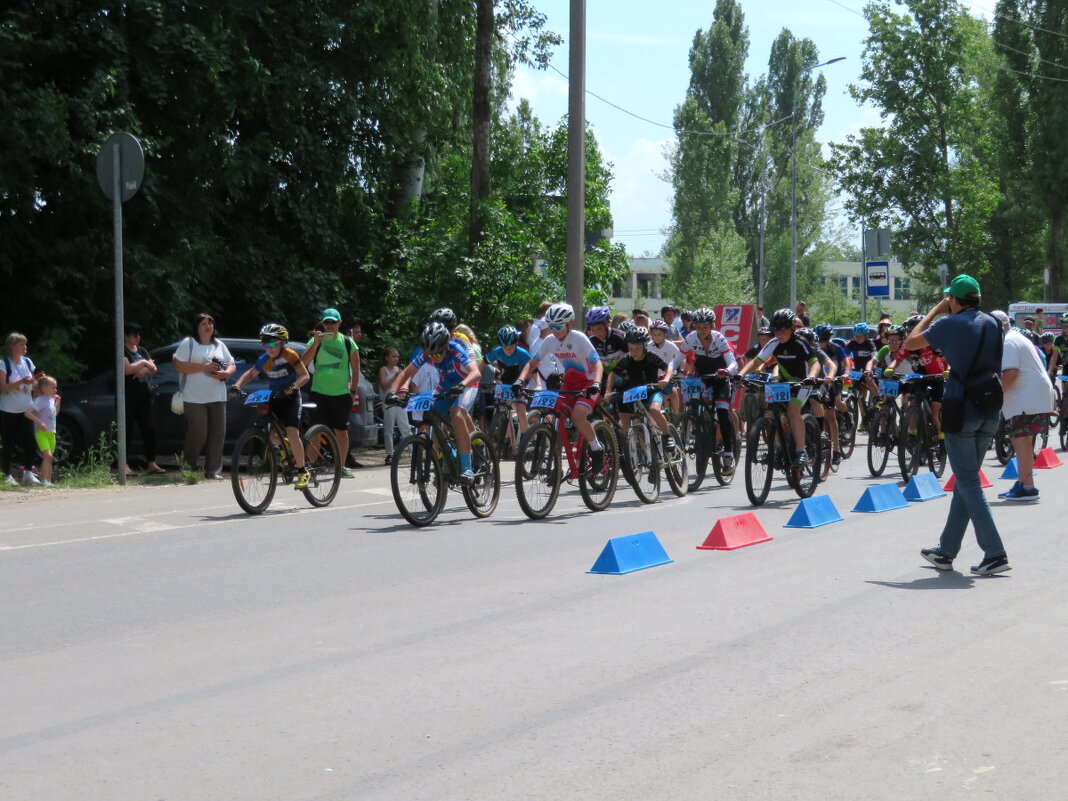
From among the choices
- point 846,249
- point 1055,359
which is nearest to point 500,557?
point 1055,359

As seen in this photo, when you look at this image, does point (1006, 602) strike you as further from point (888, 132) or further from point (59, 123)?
point (888, 132)

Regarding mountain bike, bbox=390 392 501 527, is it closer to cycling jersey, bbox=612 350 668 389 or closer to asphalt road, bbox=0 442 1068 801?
asphalt road, bbox=0 442 1068 801

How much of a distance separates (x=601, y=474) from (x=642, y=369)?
144cm

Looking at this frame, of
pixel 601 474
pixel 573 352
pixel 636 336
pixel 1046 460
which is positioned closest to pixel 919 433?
pixel 1046 460

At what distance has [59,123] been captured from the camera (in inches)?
692

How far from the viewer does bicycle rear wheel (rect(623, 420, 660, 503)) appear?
13953mm

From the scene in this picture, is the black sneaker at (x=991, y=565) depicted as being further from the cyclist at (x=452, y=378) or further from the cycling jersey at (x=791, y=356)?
the cycling jersey at (x=791, y=356)

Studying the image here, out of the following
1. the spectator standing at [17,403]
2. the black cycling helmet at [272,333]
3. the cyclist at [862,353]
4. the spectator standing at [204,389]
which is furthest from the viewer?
the cyclist at [862,353]

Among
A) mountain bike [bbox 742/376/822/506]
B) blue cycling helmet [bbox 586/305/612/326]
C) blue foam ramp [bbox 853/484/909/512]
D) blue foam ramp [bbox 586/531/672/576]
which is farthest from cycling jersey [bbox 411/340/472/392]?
blue foam ramp [bbox 853/484/909/512]

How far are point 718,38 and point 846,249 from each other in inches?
737

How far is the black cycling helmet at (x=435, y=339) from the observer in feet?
39.3

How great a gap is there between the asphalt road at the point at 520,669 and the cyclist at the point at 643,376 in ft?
9.18

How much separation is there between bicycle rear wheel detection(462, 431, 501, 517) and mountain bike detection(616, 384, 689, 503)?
1490 millimetres

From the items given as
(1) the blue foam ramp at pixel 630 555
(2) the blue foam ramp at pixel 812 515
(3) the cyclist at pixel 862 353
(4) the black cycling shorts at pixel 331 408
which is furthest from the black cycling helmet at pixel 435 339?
(3) the cyclist at pixel 862 353
